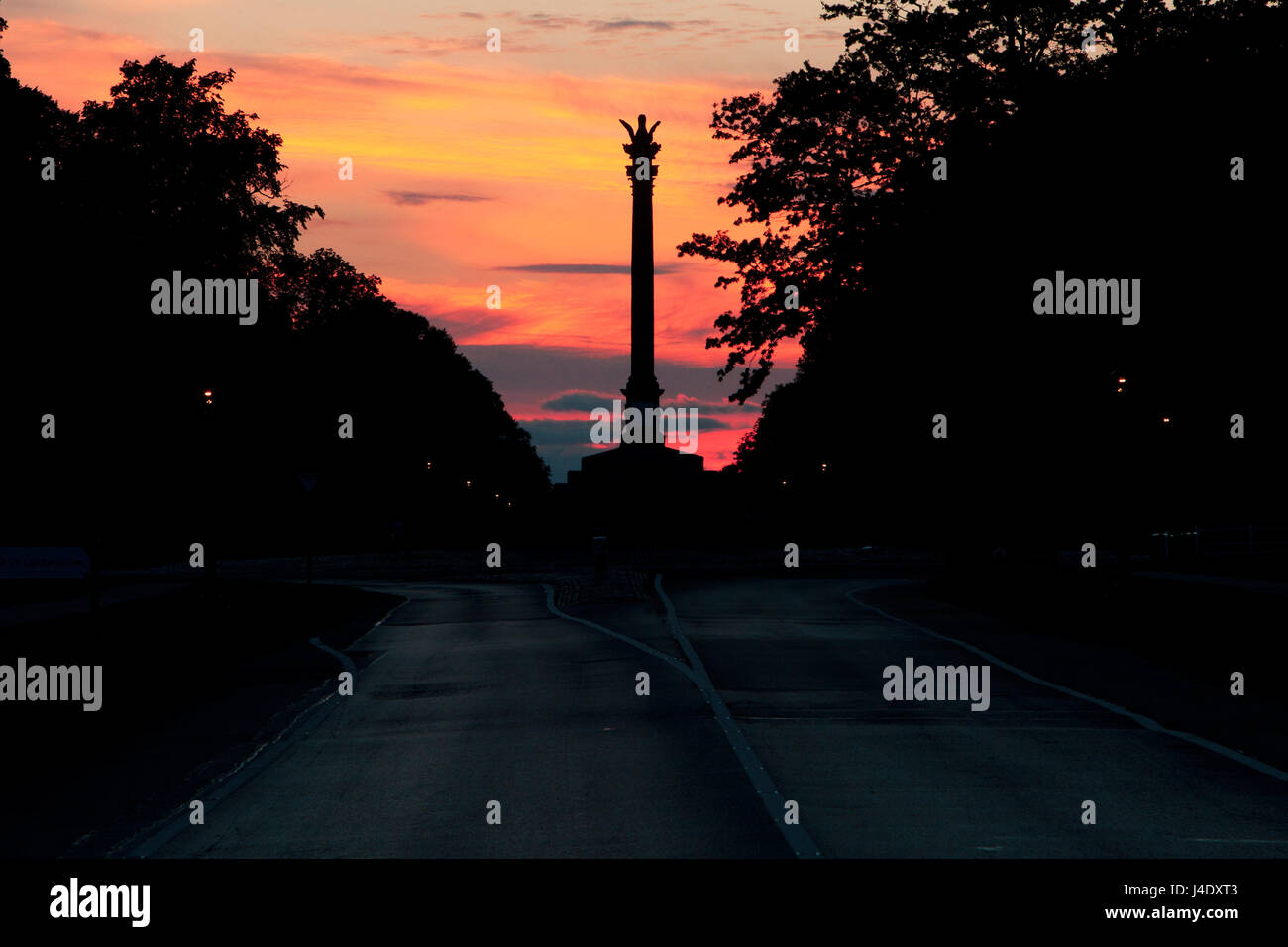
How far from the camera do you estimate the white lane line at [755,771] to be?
34.0ft

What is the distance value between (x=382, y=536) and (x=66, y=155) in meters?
53.9

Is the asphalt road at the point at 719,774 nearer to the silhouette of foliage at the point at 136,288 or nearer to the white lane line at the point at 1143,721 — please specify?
the white lane line at the point at 1143,721

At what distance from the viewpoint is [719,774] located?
44.5 ft

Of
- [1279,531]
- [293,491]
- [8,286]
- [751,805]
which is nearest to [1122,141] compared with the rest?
[1279,531]

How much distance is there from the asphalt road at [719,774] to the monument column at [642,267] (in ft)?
197

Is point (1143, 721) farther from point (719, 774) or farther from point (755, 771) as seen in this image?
point (719, 774)

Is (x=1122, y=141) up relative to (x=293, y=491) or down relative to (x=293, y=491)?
up

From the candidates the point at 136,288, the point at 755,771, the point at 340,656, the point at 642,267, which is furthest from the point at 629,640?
the point at 642,267

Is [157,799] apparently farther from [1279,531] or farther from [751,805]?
[1279,531]

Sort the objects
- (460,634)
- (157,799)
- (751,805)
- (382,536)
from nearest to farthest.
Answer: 1. (751,805)
2. (157,799)
3. (460,634)
4. (382,536)

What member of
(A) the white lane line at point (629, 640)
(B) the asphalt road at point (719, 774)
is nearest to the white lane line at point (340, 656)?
(B) the asphalt road at point (719, 774)

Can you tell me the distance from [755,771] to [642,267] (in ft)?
233

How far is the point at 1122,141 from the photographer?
1459 inches

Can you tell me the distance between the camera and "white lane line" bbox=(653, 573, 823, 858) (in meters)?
10.4
